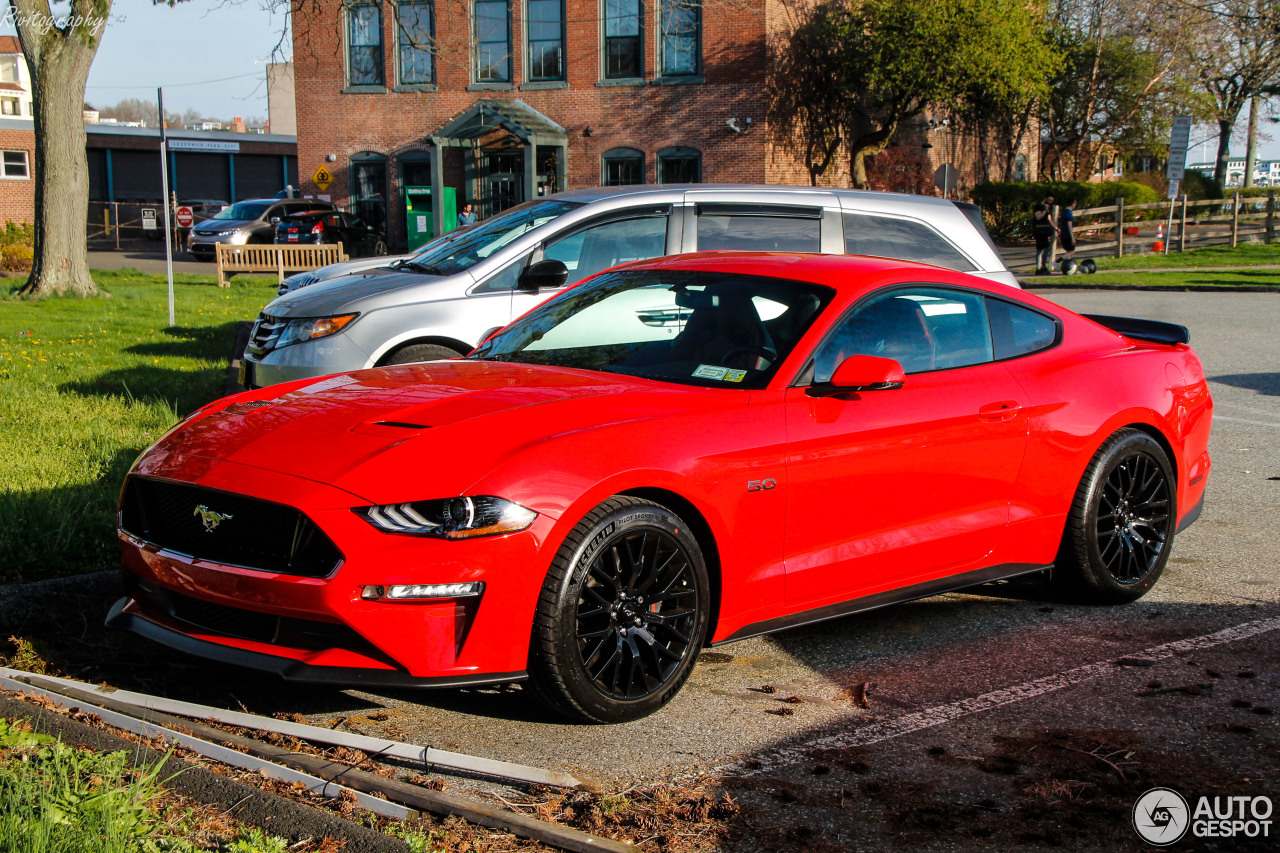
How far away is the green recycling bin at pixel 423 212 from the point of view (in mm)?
37156

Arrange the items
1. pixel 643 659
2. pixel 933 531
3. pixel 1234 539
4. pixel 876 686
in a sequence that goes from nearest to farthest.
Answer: pixel 643 659 < pixel 876 686 < pixel 933 531 < pixel 1234 539

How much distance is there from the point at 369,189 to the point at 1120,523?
36.3 meters

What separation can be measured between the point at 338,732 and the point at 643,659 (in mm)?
1021

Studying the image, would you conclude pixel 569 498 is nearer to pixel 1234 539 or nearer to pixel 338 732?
pixel 338 732

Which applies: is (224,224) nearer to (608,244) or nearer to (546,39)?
(546,39)

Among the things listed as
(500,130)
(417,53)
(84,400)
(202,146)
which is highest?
(417,53)

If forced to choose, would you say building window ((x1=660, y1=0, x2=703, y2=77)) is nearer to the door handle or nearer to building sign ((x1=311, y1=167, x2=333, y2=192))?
building sign ((x1=311, y1=167, x2=333, y2=192))

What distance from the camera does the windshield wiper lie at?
333 inches

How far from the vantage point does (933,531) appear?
4.84 metres

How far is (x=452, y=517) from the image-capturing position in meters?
3.66

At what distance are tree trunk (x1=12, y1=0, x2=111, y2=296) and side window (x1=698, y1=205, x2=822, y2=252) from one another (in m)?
16.1

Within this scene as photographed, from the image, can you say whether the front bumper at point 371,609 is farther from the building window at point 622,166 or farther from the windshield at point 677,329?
the building window at point 622,166

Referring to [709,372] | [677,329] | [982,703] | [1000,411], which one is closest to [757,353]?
[709,372]

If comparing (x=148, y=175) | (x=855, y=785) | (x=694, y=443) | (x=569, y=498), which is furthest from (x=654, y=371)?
(x=148, y=175)
